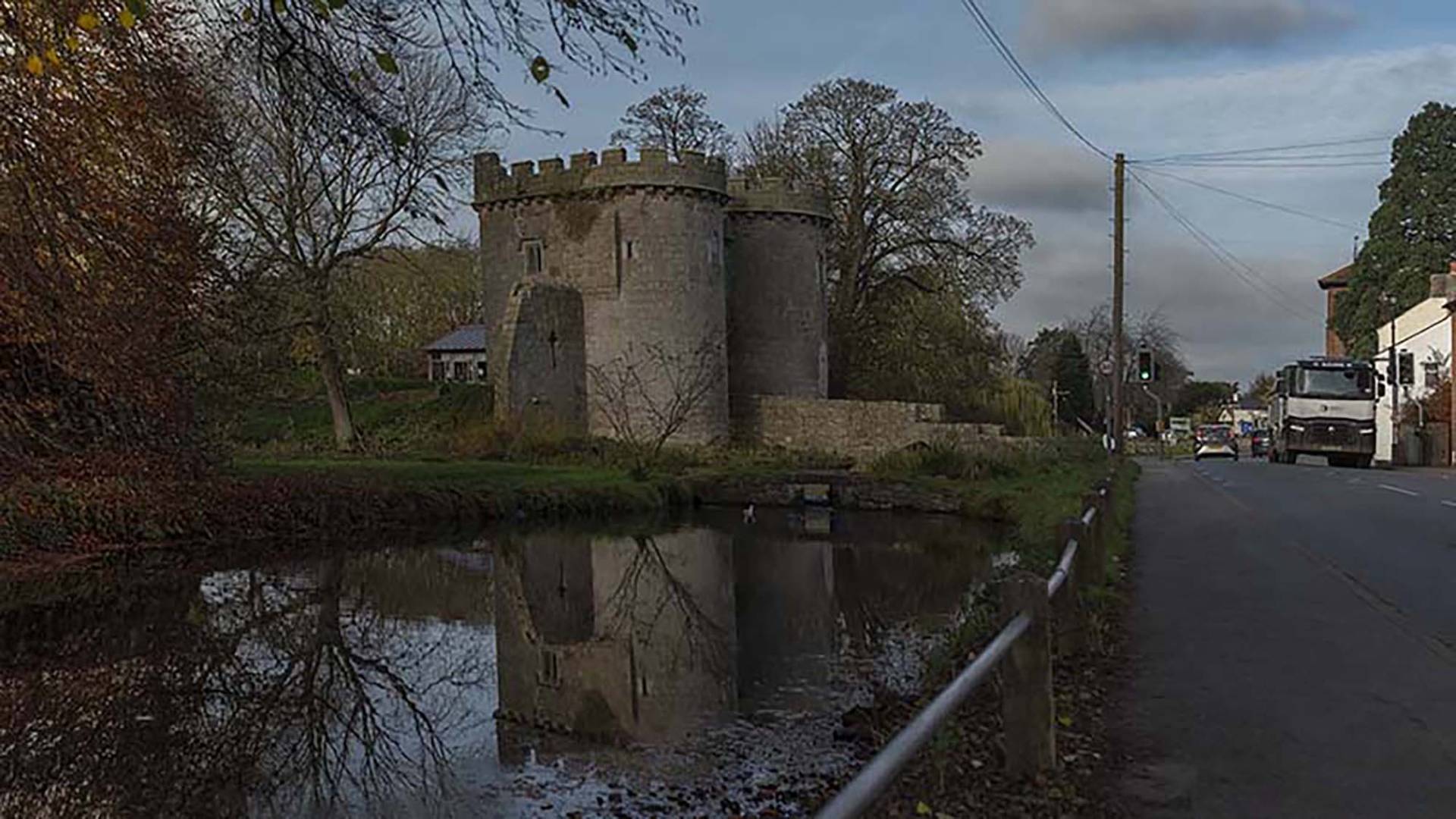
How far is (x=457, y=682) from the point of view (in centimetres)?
1168

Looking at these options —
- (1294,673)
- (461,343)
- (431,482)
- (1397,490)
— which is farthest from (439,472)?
(461,343)

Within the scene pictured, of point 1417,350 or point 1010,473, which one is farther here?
point 1417,350

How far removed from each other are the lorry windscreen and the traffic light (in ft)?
32.2

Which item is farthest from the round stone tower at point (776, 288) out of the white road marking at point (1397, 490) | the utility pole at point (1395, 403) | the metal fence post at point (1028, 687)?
the metal fence post at point (1028, 687)

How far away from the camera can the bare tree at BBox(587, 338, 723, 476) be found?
38.0 meters

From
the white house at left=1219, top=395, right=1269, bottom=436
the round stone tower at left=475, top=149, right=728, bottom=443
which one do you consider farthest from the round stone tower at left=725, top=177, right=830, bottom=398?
the white house at left=1219, top=395, right=1269, bottom=436

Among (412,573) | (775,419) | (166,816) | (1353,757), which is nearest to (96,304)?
(166,816)

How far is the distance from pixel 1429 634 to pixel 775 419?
32.5 m

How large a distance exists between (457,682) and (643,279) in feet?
89.1

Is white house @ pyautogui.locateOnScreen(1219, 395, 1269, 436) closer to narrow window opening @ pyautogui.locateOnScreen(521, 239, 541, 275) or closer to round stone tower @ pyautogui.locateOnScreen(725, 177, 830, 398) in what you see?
round stone tower @ pyautogui.locateOnScreen(725, 177, 830, 398)

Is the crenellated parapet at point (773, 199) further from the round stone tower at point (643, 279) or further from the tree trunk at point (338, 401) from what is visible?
the tree trunk at point (338, 401)

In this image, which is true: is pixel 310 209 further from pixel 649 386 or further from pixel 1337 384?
pixel 1337 384

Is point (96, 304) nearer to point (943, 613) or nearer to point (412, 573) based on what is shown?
point (412, 573)

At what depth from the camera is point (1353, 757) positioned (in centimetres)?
588
